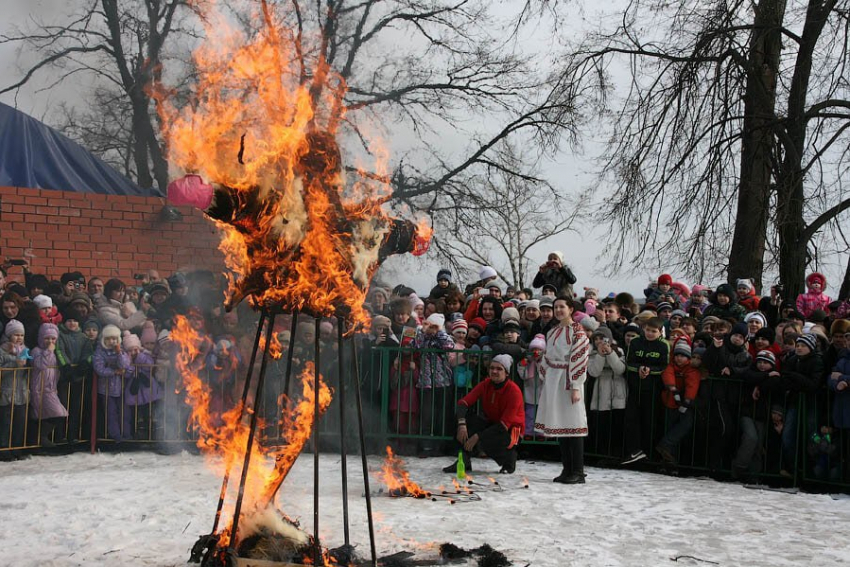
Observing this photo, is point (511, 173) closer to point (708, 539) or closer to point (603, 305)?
point (603, 305)

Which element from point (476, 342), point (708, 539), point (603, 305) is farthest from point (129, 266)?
point (708, 539)

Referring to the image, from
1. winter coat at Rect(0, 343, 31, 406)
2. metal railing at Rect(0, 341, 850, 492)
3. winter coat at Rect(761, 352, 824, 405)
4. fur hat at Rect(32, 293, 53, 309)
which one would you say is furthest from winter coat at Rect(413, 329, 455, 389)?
fur hat at Rect(32, 293, 53, 309)

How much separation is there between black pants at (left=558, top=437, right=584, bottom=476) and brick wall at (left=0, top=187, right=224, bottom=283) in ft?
26.5

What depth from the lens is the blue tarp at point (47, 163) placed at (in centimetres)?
1509

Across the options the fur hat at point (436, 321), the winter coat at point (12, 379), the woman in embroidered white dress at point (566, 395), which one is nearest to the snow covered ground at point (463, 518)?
the woman in embroidered white dress at point (566, 395)

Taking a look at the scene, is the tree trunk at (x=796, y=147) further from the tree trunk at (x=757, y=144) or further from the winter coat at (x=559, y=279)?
the winter coat at (x=559, y=279)

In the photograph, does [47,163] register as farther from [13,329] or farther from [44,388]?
[44,388]

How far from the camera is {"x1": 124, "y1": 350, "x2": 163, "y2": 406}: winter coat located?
34.2ft

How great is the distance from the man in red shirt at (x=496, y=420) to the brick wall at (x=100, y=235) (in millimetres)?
7038

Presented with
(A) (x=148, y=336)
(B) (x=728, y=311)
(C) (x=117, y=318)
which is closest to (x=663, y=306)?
(B) (x=728, y=311)

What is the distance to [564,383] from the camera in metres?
9.58

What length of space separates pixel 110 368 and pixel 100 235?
16.5 ft

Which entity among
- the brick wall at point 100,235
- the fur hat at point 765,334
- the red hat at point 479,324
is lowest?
the fur hat at point 765,334

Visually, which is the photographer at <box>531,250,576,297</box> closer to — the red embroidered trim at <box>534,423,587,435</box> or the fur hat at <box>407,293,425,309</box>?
the fur hat at <box>407,293,425,309</box>
